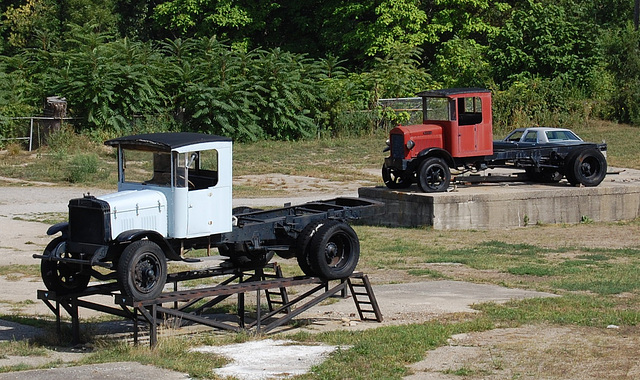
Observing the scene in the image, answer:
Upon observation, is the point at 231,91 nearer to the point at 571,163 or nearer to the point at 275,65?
the point at 275,65

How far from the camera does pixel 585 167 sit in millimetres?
23766

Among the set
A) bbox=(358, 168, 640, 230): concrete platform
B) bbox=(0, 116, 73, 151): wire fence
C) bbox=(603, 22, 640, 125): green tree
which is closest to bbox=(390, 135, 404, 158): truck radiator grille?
bbox=(358, 168, 640, 230): concrete platform

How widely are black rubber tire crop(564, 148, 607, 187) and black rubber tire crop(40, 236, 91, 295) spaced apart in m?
Result: 14.6

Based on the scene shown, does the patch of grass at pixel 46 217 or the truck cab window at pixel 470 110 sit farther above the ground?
the truck cab window at pixel 470 110

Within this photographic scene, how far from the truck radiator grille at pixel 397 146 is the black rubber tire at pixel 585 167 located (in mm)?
4460

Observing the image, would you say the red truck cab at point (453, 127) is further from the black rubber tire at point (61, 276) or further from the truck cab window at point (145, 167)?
the black rubber tire at point (61, 276)

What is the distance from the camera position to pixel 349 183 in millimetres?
28844

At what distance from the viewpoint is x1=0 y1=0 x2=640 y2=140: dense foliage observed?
117 feet

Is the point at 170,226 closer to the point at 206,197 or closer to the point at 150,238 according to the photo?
the point at 150,238

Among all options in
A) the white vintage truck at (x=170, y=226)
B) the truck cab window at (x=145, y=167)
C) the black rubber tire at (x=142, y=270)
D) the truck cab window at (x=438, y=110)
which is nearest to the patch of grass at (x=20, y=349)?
the white vintage truck at (x=170, y=226)

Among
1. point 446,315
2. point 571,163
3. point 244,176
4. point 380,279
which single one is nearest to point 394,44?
point 244,176

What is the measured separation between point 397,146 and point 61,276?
11.3 metres

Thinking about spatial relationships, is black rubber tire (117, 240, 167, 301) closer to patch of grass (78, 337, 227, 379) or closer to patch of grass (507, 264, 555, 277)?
patch of grass (78, 337, 227, 379)

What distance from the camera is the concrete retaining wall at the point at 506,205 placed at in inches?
858
